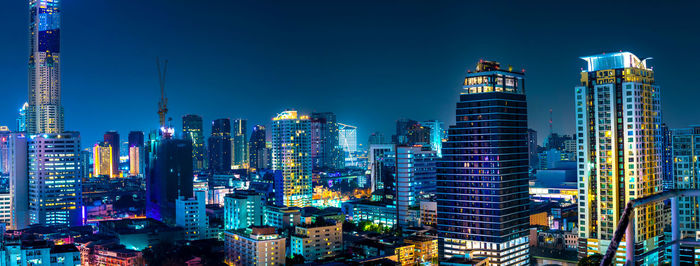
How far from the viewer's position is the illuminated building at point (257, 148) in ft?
231

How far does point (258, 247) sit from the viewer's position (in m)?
21.0

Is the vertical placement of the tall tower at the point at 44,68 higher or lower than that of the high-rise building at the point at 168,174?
higher

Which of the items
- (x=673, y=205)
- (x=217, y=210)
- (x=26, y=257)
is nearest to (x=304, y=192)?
(x=217, y=210)

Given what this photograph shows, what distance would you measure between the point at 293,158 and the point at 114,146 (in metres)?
33.7

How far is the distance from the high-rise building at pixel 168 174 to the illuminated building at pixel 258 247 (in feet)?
47.4

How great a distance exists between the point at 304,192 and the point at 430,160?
1083 centimetres

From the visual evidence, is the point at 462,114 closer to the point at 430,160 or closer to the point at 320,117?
the point at 430,160

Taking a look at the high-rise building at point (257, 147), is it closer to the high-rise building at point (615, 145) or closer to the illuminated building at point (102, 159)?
the illuminated building at point (102, 159)

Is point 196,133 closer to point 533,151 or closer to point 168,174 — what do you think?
point 168,174

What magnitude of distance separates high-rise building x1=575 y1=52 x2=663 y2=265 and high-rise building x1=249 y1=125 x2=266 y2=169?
53.9 metres

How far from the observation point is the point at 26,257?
19453 millimetres

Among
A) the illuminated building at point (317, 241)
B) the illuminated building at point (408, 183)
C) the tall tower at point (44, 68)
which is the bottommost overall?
the illuminated building at point (317, 241)

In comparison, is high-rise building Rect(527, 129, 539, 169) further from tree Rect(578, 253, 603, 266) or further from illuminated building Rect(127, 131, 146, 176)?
illuminated building Rect(127, 131, 146, 176)

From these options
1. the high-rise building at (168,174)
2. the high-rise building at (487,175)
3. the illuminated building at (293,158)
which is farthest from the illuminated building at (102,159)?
the high-rise building at (487,175)
